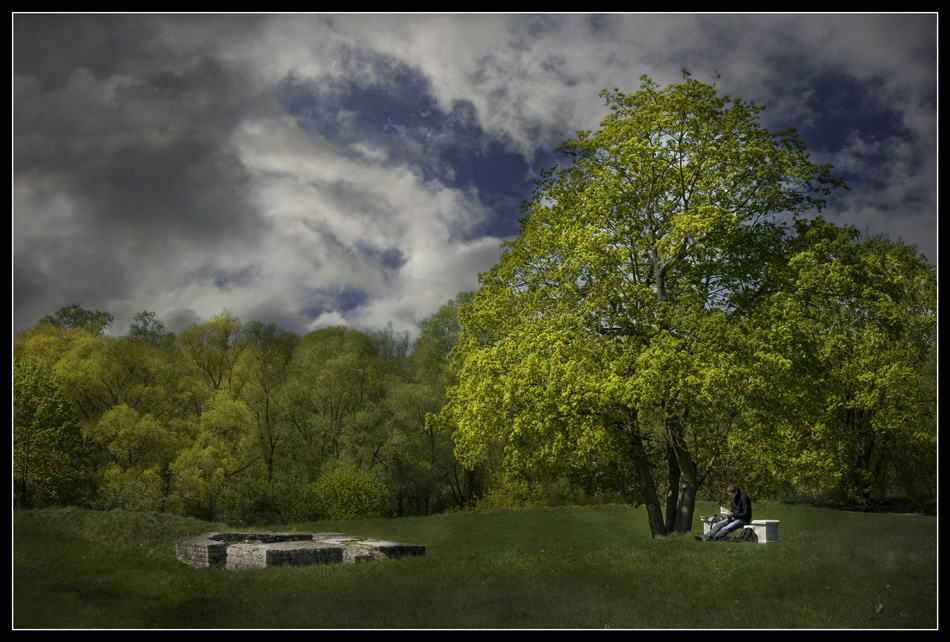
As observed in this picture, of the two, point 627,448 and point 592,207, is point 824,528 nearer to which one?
point 627,448

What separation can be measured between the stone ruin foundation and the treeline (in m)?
9.52

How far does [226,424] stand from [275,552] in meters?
18.6

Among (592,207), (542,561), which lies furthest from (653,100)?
(542,561)

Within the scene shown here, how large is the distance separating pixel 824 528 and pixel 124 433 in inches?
1123

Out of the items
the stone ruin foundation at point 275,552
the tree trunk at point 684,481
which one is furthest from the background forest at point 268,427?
the stone ruin foundation at point 275,552

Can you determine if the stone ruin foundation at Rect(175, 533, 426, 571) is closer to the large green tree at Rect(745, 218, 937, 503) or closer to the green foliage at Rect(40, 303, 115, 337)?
the large green tree at Rect(745, 218, 937, 503)

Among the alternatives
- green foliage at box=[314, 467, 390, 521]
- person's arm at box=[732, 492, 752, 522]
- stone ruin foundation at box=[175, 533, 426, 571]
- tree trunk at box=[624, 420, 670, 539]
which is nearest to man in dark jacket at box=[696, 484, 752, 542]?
person's arm at box=[732, 492, 752, 522]

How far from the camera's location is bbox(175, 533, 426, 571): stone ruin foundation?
48.8 feet

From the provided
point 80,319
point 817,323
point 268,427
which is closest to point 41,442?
point 80,319

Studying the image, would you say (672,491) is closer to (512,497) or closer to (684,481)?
(684,481)

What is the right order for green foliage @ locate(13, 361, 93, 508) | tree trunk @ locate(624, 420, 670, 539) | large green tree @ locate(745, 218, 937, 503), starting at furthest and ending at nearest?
green foliage @ locate(13, 361, 93, 508) → tree trunk @ locate(624, 420, 670, 539) → large green tree @ locate(745, 218, 937, 503)

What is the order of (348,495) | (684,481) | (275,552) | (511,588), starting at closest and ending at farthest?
→ (511,588), (275,552), (684,481), (348,495)

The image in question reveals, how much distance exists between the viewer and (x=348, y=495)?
29.3 metres

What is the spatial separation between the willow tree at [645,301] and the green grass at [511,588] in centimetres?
279
